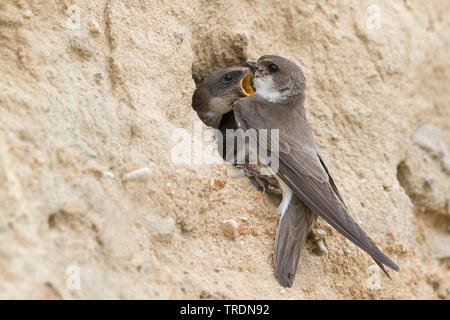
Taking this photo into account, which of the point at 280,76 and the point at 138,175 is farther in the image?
the point at 280,76

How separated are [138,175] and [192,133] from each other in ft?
1.74

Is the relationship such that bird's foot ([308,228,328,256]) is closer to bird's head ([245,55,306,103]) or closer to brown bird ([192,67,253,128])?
bird's head ([245,55,306,103])

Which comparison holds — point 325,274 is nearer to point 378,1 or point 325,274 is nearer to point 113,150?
point 113,150

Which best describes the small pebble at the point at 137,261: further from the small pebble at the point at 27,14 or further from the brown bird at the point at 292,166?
the small pebble at the point at 27,14

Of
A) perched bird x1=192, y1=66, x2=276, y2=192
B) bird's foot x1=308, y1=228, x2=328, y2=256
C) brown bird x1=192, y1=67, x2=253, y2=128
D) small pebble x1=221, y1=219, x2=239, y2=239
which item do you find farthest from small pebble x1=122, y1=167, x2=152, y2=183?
brown bird x1=192, y1=67, x2=253, y2=128

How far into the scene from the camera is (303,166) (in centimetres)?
282

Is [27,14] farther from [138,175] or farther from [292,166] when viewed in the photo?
[292,166]

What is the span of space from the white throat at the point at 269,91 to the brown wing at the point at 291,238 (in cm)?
68

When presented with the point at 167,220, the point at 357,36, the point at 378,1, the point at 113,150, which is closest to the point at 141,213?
the point at 167,220

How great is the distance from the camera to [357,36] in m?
3.49

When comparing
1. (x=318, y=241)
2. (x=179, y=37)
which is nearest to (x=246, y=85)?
(x=179, y=37)

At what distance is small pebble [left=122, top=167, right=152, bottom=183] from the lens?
2.25 m

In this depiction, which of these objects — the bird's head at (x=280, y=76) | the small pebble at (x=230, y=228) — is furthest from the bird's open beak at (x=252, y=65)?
the small pebble at (x=230, y=228)

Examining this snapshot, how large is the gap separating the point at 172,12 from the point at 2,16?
0.88 metres
